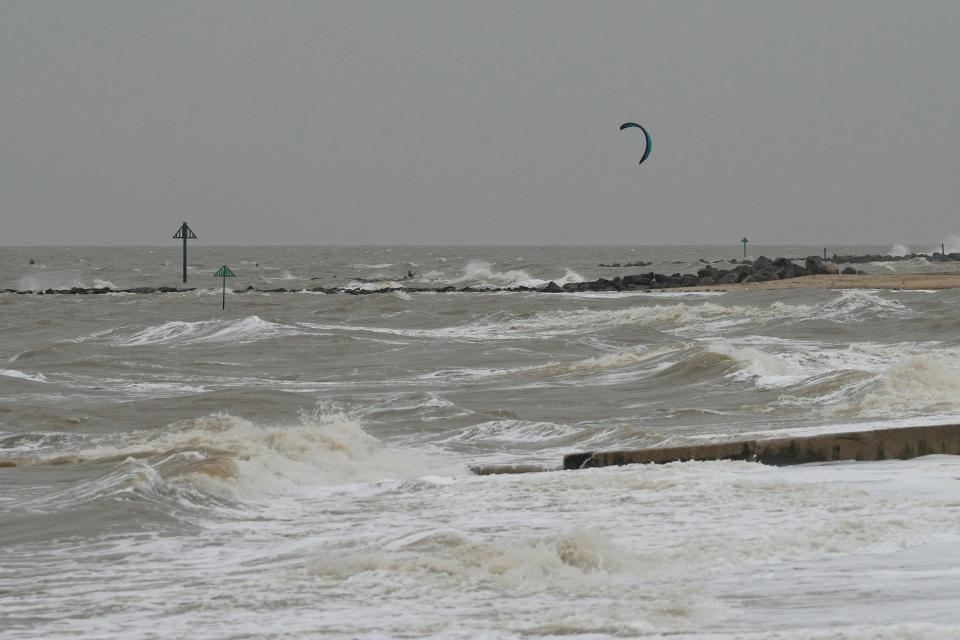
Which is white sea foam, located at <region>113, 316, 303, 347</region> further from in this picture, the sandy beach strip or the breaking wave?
the sandy beach strip

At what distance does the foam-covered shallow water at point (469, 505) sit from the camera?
19.5ft

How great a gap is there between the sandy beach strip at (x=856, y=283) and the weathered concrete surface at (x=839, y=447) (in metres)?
30.6

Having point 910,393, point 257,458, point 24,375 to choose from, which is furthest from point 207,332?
point 257,458

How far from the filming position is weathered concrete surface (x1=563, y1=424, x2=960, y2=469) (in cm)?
962

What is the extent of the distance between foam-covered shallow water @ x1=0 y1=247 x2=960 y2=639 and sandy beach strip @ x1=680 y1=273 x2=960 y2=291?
62.1 ft

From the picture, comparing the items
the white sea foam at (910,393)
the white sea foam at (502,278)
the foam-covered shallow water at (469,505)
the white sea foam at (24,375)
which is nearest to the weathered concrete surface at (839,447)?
the foam-covered shallow water at (469,505)

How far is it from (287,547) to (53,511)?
236cm

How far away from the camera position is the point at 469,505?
864cm

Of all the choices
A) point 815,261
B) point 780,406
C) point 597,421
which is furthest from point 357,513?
point 815,261

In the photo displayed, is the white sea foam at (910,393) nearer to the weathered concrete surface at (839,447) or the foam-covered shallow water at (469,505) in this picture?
the foam-covered shallow water at (469,505)

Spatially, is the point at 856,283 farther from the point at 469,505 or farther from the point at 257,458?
the point at 469,505

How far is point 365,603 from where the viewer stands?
20.1 ft

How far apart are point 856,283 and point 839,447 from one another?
3431cm

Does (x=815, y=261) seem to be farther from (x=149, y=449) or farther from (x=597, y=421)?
(x=149, y=449)
